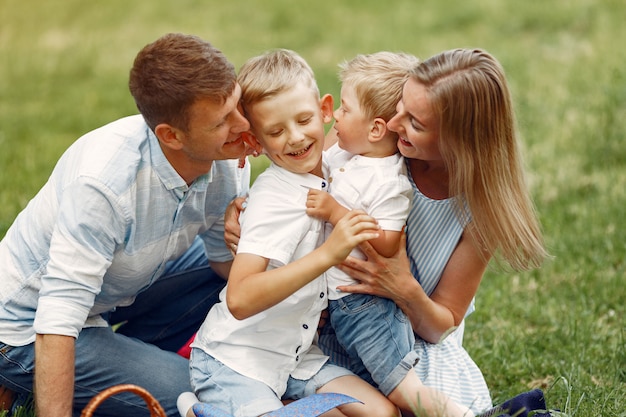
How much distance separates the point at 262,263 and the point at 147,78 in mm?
730

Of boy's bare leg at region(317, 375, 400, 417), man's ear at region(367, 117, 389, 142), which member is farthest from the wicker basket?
man's ear at region(367, 117, 389, 142)

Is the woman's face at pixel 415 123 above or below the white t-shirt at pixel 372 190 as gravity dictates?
above

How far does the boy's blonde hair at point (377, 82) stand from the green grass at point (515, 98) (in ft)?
3.97

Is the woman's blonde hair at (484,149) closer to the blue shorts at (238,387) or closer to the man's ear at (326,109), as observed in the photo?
the man's ear at (326,109)

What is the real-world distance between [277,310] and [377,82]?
0.86 meters

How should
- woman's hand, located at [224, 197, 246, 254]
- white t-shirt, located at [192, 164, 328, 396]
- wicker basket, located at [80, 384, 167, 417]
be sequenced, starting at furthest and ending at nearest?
woman's hand, located at [224, 197, 246, 254], white t-shirt, located at [192, 164, 328, 396], wicker basket, located at [80, 384, 167, 417]

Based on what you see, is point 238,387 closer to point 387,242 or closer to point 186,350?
point 387,242

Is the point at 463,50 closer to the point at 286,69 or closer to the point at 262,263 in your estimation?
the point at 286,69

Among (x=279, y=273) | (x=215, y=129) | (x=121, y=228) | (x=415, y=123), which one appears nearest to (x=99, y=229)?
(x=121, y=228)

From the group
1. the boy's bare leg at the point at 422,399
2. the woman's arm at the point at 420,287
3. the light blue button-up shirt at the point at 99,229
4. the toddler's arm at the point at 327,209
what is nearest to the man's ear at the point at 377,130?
the toddler's arm at the point at 327,209

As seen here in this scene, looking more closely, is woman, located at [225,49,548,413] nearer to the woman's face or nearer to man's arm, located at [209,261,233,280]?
the woman's face

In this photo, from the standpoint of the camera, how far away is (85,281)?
298 cm

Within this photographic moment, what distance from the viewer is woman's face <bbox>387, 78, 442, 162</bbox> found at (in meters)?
3.03

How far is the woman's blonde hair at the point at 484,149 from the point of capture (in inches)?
118
